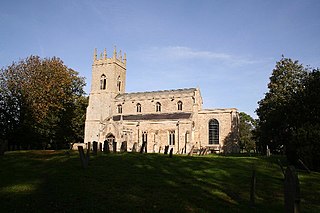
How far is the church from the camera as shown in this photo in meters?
38.6

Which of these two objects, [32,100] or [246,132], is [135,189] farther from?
[246,132]

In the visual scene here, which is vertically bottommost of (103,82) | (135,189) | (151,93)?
(135,189)

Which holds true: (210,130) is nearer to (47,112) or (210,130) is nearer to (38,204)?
(47,112)

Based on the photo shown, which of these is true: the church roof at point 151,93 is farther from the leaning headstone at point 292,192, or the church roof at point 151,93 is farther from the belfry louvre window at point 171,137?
the leaning headstone at point 292,192

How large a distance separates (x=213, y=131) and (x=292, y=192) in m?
38.1

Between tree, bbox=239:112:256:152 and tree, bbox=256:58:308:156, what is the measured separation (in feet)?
81.0

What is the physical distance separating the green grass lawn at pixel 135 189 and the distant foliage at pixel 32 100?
20.5m

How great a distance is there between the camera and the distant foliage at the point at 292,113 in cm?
1873

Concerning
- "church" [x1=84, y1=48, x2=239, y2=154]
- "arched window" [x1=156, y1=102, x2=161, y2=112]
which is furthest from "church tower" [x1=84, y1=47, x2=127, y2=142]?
"arched window" [x1=156, y1=102, x2=161, y2=112]

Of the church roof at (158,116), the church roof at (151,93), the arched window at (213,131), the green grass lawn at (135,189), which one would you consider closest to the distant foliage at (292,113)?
the green grass lawn at (135,189)

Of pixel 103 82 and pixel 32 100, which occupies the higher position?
pixel 103 82

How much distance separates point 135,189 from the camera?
30.2 feet

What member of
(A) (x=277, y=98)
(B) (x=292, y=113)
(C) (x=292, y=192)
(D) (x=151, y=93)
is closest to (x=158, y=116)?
(D) (x=151, y=93)

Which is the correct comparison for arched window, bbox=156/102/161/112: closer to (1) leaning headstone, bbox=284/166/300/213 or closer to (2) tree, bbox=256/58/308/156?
(2) tree, bbox=256/58/308/156
